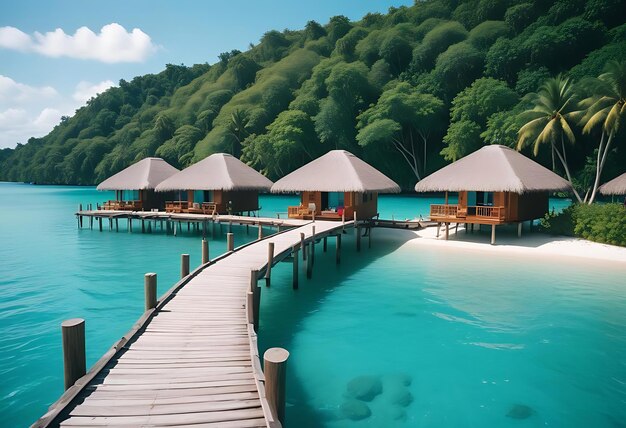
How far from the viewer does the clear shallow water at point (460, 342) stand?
6984 millimetres

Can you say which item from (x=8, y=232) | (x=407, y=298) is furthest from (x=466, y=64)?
(x=8, y=232)

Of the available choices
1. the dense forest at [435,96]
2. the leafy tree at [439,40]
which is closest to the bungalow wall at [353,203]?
the dense forest at [435,96]

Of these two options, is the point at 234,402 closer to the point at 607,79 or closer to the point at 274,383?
the point at 274,383

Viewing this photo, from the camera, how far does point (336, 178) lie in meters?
22.5

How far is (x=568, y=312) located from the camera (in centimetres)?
1162

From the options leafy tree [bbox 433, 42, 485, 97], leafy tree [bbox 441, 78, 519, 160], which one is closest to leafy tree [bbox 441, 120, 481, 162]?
leafy tree [bbox 441, 78, 519, 160]

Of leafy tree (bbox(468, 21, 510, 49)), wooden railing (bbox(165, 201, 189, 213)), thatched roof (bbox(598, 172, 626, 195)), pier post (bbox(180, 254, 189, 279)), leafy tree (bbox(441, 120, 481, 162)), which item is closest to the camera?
pier post (bbox(180, 254, 189, 279))

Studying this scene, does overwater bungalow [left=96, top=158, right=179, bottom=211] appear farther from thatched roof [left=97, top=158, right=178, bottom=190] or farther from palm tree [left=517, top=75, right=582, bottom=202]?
palm tree [left=517, top=75, right=582, bottom=202]

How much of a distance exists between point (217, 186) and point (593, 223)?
20.4m

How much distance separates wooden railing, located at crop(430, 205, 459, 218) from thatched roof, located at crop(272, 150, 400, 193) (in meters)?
3.12

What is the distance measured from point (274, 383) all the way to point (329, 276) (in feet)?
38.0

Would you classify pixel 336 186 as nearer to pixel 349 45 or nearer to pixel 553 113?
pixel 553 113

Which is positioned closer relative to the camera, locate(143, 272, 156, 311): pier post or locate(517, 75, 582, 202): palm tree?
locate(143, 272, 156, 311): pier post

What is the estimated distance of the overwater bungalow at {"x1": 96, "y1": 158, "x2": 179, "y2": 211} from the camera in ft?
97.2
